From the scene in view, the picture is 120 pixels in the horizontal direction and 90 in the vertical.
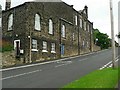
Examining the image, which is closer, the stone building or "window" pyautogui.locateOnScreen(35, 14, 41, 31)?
the stone building

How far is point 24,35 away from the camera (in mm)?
30797

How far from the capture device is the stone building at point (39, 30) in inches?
1214

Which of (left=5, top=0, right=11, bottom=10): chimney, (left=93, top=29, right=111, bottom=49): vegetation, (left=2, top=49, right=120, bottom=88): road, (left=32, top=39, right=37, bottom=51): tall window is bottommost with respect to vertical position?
(left=2, top=49, right=120, bottom=88): road

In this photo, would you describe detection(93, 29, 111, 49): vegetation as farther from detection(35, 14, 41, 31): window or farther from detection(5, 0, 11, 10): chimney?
detection(35, 14, 41, 31): window

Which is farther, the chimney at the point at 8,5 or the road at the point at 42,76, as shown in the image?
the chimney at the point at 8,5

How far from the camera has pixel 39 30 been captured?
33.2 meters

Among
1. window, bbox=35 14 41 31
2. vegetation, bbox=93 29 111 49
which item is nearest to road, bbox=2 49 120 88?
window, bbox=35 14 41 31

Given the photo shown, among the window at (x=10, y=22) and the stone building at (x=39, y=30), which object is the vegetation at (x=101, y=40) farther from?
the window at (x=10, y=22)

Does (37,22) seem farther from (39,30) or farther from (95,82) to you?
(95,82)

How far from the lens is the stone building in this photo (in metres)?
30.8

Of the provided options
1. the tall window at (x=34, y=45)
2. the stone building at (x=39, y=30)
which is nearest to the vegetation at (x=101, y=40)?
the stone building at (x=39, y=30)

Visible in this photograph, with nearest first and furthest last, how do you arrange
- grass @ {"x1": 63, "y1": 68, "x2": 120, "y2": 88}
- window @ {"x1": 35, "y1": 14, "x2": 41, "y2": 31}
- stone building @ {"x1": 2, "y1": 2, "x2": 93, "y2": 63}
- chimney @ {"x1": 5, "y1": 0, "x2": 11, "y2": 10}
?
grass @ {"x1": 63, "y1": 68, "x2": 120, "y2": 88} → stone building @ {"x1": 2, "y1": 2, "x2": 93, "y2": 63} → window @ {"x1": 35, "y1": 14, "x2": 41, "y2": 31} → chimney @ {"x1": 5, "y1": 0, "x2": 11, "y2": 10}

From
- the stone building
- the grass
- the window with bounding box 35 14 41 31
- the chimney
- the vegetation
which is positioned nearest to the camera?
the grass

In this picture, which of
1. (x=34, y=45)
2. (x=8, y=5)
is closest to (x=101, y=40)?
(x=8, y=5)
